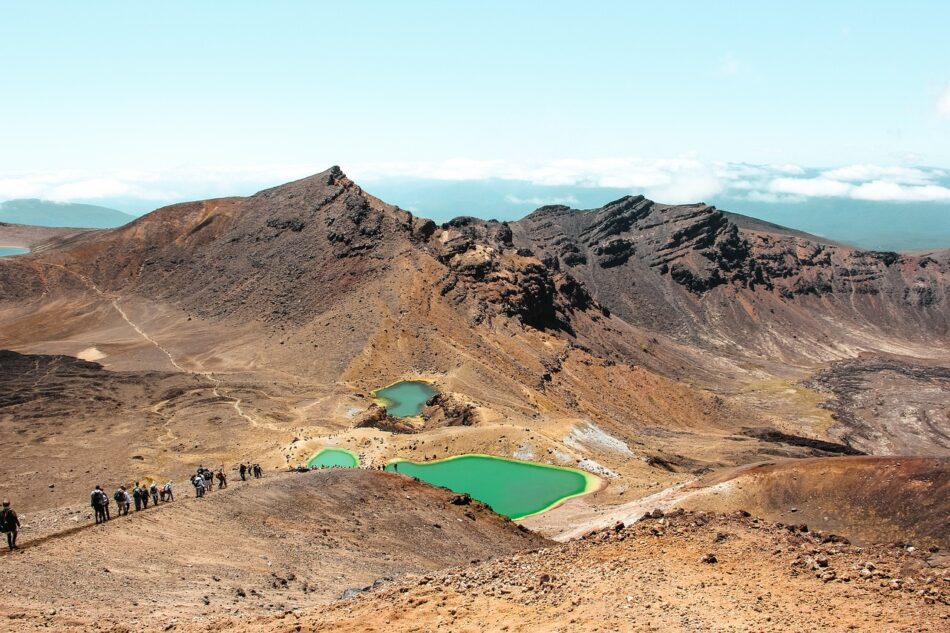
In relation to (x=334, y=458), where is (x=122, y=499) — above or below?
above

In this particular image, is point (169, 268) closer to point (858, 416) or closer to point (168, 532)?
point (168, 532)

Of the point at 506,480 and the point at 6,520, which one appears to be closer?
the point at 6,520

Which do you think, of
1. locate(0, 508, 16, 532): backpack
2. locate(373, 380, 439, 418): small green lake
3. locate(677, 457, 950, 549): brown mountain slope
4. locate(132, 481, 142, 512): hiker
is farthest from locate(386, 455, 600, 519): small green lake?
locate(0, 508, 16, 532): backpack

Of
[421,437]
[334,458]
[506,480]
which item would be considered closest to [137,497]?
[334,458]

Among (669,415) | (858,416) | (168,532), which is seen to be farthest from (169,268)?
(858,416)

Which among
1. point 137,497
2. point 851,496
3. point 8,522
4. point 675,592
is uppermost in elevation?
point 8,522

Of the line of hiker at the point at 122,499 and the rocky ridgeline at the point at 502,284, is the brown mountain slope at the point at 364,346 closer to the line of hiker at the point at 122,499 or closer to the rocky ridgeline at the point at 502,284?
the rocky ridgeline at the point at 502,284

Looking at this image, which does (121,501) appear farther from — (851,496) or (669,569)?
(851,496)
